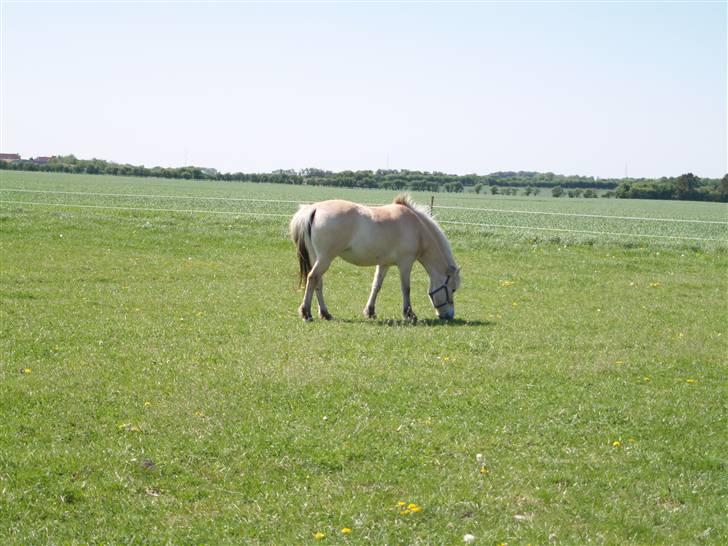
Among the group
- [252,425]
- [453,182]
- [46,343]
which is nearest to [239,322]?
[46,343]

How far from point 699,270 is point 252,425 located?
58.1 ft

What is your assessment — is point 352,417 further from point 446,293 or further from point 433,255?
point 433,255

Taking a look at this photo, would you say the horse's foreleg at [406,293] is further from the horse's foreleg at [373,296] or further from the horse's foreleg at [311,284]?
the horse's foreleg at [311,284]

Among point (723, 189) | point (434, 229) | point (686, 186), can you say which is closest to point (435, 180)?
point (686, 186)

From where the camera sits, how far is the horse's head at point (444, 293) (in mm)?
A: 15008

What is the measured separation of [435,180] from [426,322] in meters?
98.0

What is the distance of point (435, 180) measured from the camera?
366 ft

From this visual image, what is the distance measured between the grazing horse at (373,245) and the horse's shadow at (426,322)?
187 mm

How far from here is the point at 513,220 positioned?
36.1 m

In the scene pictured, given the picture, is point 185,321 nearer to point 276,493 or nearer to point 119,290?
point 119,290

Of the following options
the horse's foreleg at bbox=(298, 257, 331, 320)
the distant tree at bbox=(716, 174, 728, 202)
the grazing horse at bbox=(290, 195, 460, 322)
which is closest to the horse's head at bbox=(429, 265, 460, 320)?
the grazing horse at bbox=(290, 195, 460, 322)

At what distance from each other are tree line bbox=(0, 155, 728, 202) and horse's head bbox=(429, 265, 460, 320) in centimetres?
7307

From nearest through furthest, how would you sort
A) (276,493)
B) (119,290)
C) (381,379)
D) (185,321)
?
(276,493), (381,379), (185,321), (119,290)

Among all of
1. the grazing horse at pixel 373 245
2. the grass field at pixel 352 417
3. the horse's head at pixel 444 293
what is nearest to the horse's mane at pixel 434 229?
the grazing horse at pixel 373 245
